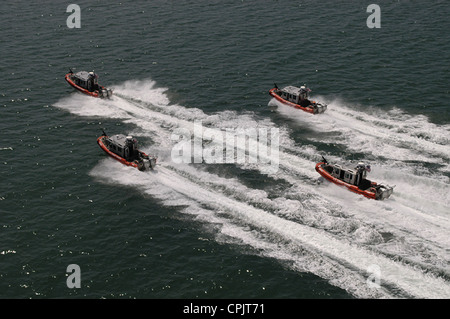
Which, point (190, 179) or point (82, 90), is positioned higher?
point (82, 90)

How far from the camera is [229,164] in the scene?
80.1 meters

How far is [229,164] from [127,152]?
619 inches

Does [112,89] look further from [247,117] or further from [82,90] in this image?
[247,117]

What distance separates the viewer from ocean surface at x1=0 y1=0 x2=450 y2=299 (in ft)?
200

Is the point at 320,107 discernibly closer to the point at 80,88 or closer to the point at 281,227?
the point at 281,227

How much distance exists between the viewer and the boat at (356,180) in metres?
70.8

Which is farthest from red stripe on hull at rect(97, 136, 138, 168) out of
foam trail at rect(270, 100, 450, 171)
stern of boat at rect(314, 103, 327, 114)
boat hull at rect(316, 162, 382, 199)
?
stern of boat at rect(314, 103, 327, 114)

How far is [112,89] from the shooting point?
344ft

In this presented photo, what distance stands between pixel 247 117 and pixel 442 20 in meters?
61.1

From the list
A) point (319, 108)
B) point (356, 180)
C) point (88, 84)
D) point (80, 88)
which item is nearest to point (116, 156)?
point (88, 84)

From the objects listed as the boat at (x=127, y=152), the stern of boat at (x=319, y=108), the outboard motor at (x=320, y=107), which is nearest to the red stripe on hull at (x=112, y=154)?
the boat at (x=127, y=152)

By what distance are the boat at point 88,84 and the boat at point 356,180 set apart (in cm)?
4637
